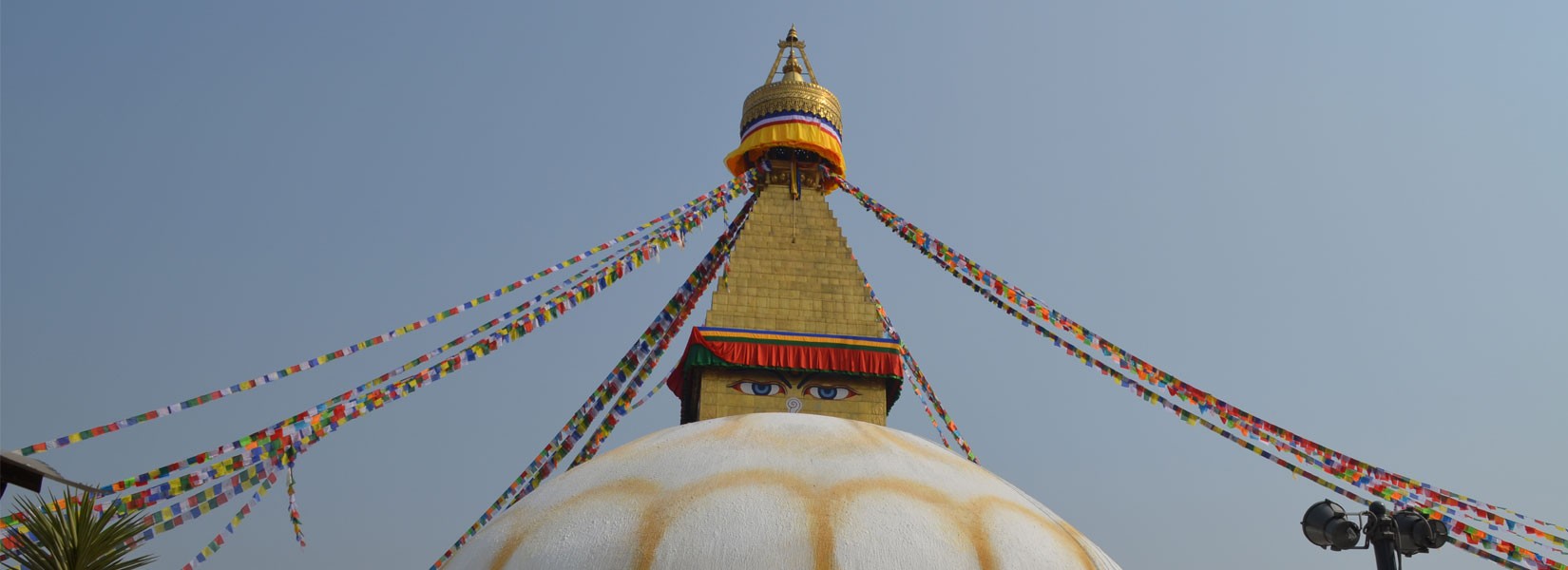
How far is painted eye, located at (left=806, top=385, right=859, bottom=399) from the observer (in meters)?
12.0

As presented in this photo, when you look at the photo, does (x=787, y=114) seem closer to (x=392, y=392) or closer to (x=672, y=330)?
(x=672, y=330)

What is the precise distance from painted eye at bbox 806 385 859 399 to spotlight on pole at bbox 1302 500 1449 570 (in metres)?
7.02

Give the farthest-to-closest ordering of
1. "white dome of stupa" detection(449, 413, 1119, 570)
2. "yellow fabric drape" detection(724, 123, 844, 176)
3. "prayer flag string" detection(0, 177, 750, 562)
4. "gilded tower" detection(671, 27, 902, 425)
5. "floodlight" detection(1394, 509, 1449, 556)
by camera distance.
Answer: "yellow fabric drape" detection(724, 123, 844, 176) → "gilded tower" detection(671, 27, 902, 425) → "prayer flag string" detection(0, 177, 750, 562) → "floodlight" detection(1394, 509, 1449, 556) → "white dome of stupa" detection(449, 413, 1119, 570)

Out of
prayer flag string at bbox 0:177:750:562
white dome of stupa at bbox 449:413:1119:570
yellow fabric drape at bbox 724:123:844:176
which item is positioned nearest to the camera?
white dome of stupa at bbox 449:413:1119:570

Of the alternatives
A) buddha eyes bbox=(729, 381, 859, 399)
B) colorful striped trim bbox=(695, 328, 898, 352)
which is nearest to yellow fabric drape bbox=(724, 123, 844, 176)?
colorful striped trim bbox=(695, 328, 898, 352)

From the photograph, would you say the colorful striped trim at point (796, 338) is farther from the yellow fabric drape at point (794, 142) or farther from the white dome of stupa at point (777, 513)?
the white dome of stupa at point (777, 513)

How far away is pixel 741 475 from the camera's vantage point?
304 centimetres

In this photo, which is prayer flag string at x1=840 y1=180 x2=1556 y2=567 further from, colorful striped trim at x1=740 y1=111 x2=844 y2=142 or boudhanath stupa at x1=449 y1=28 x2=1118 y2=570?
boudhanath stupa at x1=449 y1=28 x2=1118 y2=570

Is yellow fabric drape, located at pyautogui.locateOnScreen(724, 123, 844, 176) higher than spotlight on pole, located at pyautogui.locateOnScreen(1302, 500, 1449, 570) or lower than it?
higher

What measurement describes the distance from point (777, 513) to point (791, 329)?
9470 millimetres

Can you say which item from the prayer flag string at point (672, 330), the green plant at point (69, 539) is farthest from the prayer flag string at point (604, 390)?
the green plant at point (69, 539)

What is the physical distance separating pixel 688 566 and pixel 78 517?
5165 millimetres

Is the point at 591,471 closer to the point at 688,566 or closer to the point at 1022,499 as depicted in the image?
the point at 688,566

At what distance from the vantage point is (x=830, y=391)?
1203 centimetres
